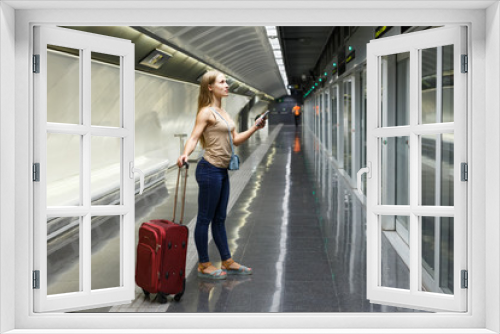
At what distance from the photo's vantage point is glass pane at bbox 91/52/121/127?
378 inches

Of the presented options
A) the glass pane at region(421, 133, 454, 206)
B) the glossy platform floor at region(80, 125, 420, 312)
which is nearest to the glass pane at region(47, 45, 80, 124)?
the glossy platform floor at region(80, 125, 420, 312)

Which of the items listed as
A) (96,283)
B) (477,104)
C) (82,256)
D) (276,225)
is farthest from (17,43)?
(276,225)

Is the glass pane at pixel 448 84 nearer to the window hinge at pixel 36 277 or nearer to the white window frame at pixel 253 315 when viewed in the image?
the white window frame at pixel 253 315

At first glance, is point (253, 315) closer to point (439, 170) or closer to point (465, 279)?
point (465, 279)

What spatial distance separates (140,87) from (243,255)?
7096mm

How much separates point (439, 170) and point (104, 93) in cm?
666

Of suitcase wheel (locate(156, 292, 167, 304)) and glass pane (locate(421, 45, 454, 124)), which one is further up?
glass pane (locate(421, 45, 454, 124))

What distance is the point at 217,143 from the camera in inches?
194

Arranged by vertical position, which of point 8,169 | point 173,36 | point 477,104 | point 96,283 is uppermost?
point 173,36

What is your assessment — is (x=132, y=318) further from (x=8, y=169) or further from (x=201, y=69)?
(x=201, y=69)

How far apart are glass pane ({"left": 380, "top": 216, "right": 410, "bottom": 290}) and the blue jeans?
1403mm

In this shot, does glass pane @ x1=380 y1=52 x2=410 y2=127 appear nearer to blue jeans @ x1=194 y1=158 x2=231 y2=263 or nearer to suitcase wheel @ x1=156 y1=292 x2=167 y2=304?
blue jeans @ x1=194 y1=158 x2=231 y2=263

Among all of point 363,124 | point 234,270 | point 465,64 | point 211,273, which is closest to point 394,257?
point 234,270

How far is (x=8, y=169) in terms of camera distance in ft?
11.9
